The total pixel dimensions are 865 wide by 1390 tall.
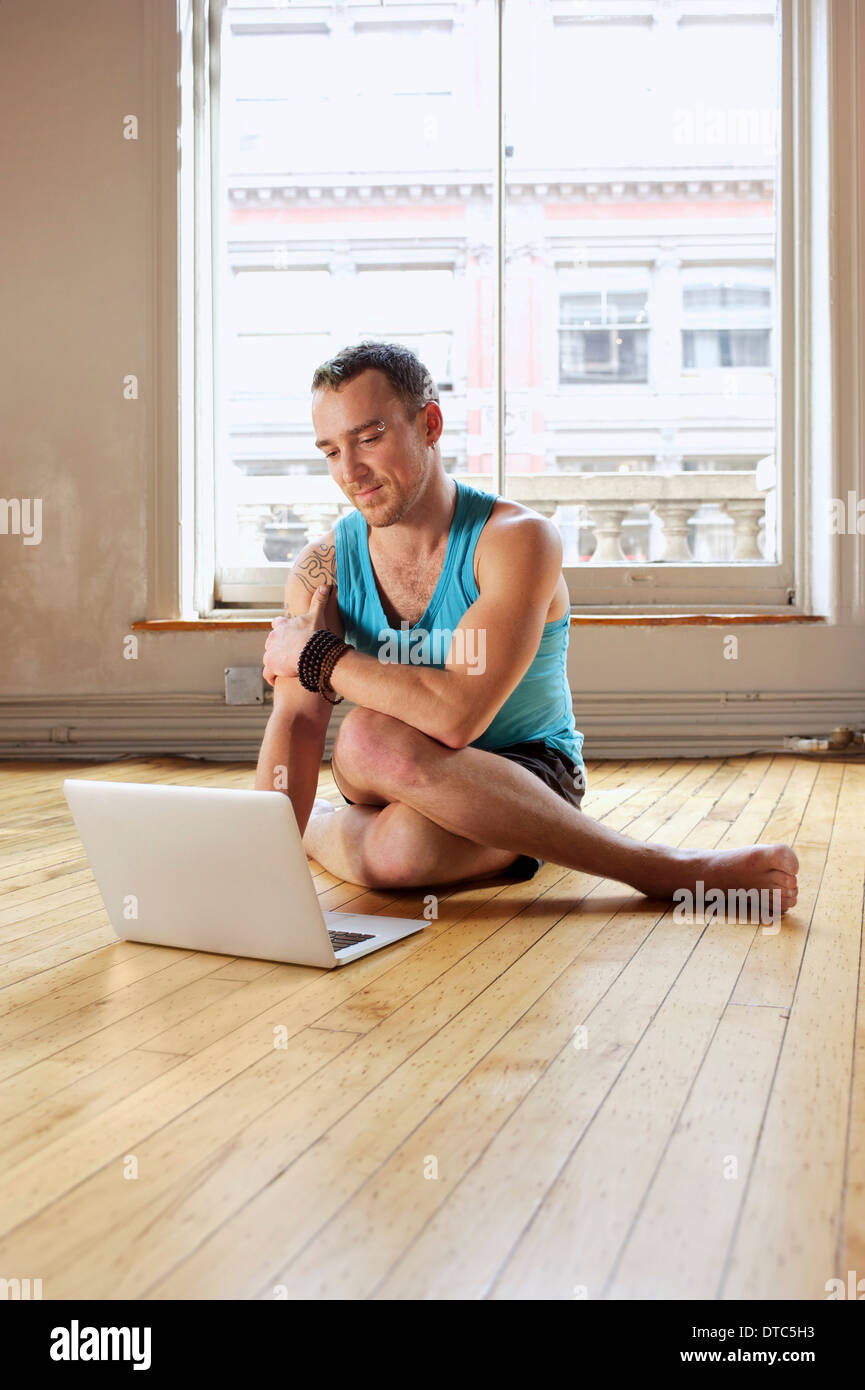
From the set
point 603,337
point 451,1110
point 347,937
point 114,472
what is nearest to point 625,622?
point 603,337

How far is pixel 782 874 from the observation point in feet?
5.90

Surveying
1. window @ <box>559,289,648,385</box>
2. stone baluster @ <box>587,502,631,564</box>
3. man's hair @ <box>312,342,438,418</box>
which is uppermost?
window @ <box>559,289,648,385</box>

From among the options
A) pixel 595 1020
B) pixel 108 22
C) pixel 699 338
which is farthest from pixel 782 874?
pixel 108 22

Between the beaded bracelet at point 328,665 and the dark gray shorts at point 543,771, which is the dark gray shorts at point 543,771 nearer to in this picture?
the dark gray shorts at point 543,771

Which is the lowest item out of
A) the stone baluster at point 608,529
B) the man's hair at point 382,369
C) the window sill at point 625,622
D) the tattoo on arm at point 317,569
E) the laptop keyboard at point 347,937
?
the laptop keyboard at point 347,937

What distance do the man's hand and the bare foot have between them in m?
0.65

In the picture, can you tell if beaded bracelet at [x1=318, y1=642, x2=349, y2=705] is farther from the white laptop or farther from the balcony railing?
the balcony railing

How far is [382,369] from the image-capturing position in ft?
6.25

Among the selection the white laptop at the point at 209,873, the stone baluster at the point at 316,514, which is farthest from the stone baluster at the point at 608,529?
the white laptop at the point at 209,873

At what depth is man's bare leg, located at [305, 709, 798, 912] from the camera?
71.4 inches

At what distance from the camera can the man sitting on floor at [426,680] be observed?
1824 mm

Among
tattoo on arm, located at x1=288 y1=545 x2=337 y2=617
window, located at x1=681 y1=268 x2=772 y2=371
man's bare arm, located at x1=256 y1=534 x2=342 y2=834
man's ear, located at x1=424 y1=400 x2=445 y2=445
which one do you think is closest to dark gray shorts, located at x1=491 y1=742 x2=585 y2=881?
man's bare arm, located at x1=256 y1=534 x2=342 y2=834

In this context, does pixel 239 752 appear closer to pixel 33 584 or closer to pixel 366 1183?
pixel 33 584

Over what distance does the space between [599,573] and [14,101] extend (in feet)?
8.27
